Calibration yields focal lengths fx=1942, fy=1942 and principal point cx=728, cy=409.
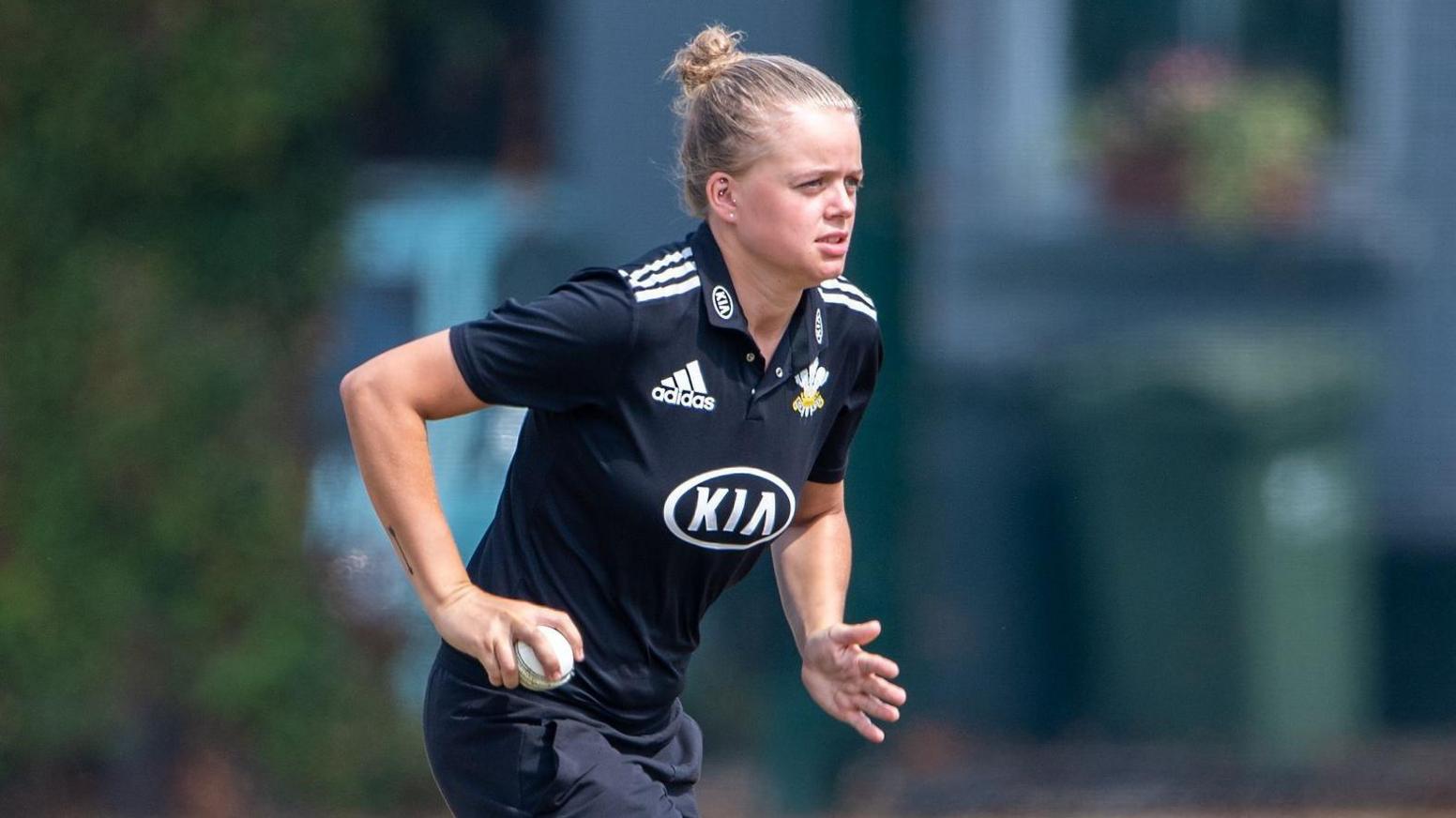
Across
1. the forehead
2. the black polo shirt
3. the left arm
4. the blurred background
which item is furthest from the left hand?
the blurred background

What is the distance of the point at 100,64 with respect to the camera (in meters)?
5.98

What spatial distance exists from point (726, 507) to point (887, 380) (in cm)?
343

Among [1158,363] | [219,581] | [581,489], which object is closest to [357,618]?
[219,581]

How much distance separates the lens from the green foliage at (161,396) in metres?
5.99

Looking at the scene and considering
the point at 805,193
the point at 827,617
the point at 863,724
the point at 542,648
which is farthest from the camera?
the point at 827,617

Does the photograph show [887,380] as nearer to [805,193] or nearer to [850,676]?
[850,676]

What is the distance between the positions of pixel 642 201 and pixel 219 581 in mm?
1787

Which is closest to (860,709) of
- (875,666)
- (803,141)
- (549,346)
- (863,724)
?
(863,724)

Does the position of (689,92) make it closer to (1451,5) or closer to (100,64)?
(100,64)

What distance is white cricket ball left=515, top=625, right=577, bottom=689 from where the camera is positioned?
257 cm

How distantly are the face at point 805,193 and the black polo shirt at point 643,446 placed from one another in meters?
0.12

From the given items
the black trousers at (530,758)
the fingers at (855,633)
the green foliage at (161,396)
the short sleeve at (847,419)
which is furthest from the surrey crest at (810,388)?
the green foliage at (161,396)

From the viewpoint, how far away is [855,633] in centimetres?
294

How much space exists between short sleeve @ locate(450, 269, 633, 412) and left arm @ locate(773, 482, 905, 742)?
1.73ft
